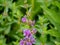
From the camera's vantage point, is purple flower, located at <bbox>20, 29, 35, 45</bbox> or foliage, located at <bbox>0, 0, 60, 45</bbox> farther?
foliage, located at <bbox>0, 0, 60, 45</bbox>

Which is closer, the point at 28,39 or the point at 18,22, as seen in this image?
the point at 28,39

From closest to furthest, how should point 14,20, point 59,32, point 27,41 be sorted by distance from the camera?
1. point 27,41
2. point 59,32
3. point 14,20

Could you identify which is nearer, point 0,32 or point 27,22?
point 27,22

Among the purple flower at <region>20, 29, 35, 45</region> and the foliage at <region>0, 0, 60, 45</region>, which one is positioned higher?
the purple flower at <region>20, 29, 35, 45</region>

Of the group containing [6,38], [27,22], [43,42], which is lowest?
[6,38]

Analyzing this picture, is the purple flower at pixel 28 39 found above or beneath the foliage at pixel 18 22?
above

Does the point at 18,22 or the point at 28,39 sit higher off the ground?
the point at 28,39

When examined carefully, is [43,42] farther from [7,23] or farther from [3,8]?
[3,8]

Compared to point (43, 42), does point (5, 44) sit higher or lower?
lower

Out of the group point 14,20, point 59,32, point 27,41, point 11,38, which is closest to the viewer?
point 27,41

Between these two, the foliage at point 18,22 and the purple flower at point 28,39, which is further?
the foliage at point 18,22

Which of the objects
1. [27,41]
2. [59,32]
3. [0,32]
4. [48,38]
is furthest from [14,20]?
[27,41]
